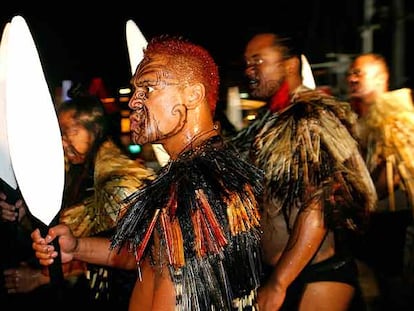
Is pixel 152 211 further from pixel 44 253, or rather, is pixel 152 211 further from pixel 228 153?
pixel 44 253

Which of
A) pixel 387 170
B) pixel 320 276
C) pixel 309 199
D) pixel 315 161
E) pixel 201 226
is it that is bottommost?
pixel 320 276

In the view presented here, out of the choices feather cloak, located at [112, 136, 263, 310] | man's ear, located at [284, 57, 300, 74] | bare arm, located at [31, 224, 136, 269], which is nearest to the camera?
feather cloak, located at [112, 136, 263, 310]

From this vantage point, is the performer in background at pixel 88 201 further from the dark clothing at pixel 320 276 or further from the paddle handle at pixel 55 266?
the paddle handle at pixel 55 266

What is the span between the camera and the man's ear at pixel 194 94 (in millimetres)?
2277

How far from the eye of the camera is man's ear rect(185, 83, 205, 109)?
2.28m

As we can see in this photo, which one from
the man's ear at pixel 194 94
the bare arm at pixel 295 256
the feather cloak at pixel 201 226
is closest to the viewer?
the feather cloak at pixel 201 226

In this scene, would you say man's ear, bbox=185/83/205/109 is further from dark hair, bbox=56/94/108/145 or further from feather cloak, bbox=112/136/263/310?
dark hair, bbox=56/94/108/145

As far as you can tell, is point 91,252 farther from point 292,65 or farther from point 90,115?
point 292,65

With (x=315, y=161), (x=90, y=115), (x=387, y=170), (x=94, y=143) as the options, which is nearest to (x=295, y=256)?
→ (x=315, y=161)

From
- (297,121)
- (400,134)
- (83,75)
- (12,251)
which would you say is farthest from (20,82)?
(83,75)

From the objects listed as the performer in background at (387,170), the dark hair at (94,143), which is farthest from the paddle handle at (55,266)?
the performer in background at (387,170)

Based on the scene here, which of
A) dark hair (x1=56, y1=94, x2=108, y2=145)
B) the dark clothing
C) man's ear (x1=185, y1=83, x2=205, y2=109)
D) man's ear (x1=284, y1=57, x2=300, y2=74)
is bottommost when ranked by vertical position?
the dark clothing

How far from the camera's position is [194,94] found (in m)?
2.29

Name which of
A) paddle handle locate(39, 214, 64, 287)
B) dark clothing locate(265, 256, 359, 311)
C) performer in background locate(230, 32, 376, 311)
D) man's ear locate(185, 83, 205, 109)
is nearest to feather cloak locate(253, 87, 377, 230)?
performer in background locate(230, 32, 376, 311)
